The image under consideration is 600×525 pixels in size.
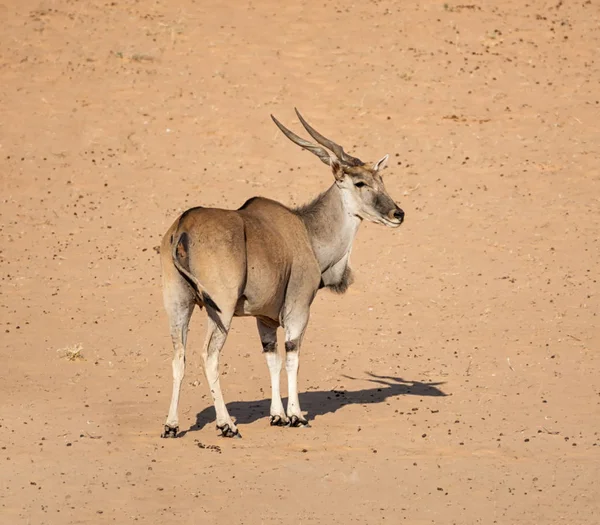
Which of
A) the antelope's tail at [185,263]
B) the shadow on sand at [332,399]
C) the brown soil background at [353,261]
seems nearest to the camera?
the brown soil background at [353,261]

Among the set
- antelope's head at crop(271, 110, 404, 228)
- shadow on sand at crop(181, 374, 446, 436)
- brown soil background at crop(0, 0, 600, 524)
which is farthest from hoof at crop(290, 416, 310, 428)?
antelope's head at crop(271, 110, 404, 228)

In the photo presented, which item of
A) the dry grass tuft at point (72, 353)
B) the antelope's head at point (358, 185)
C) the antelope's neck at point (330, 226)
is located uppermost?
the antelope's head at point (358, 185)

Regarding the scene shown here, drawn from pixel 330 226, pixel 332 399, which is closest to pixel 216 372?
pixel 330 226

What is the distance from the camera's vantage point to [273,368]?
11.7 m

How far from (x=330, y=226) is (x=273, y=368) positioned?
4.82ft

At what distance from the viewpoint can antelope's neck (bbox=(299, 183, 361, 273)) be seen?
12086 millimetres

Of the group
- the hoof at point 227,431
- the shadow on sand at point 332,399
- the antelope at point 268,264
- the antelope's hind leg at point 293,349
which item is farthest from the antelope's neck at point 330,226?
the hoof at point 227,431

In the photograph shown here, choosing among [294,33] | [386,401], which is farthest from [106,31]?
[386,401]

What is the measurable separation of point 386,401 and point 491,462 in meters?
2.37

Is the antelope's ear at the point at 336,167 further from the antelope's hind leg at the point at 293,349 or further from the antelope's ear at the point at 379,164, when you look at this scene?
the antelope's hind leg at the point at 293,349

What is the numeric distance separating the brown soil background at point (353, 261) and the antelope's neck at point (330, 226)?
1476 millimetres

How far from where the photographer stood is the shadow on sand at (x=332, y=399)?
12016 mm

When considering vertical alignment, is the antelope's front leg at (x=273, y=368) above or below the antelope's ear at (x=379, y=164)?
below

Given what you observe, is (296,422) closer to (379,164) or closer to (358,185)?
(358,185)
